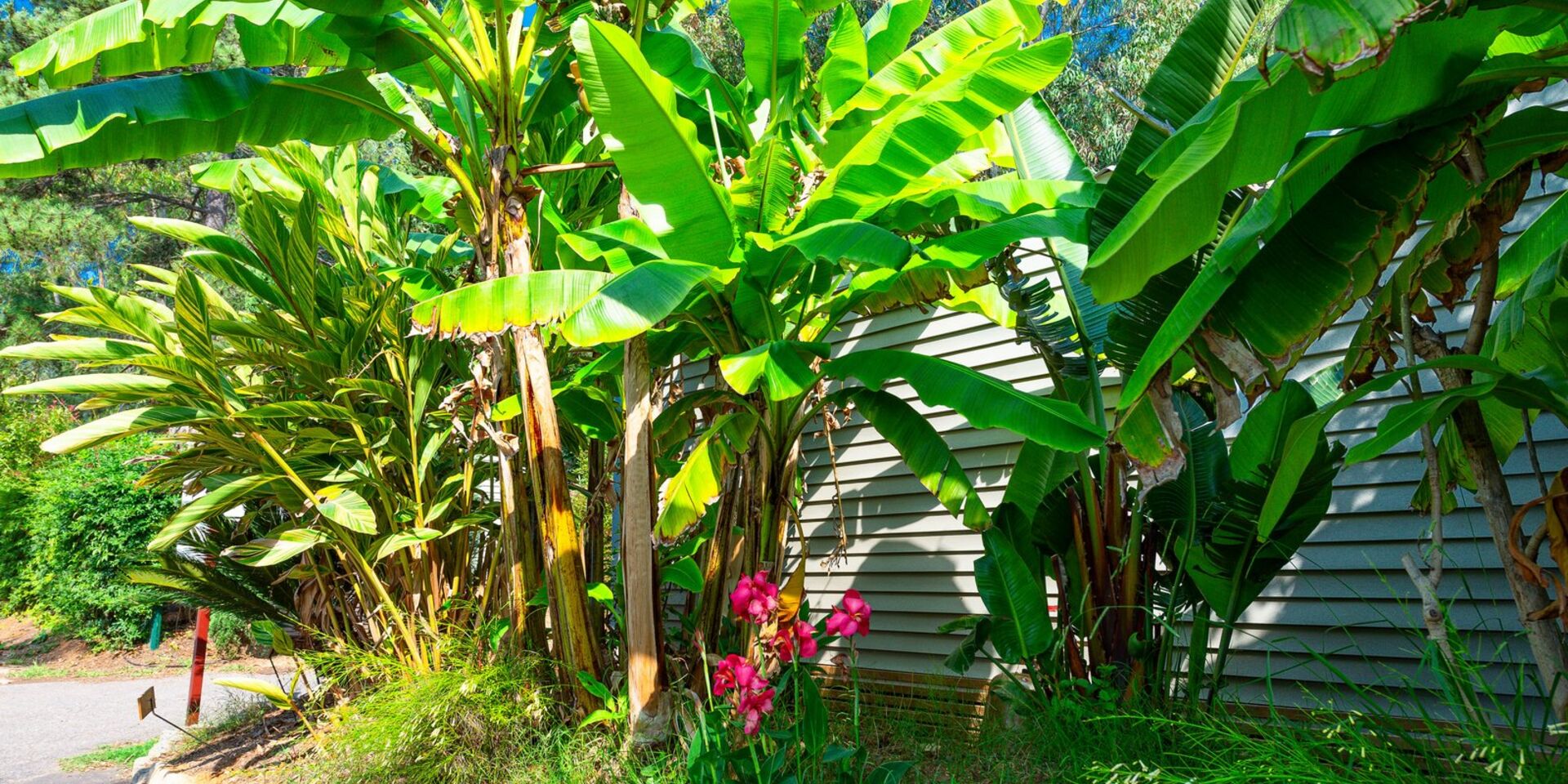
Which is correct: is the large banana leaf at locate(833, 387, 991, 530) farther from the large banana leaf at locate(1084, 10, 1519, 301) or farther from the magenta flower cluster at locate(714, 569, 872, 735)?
the large banana leaf at locate(1084, 10, 1519, 301)

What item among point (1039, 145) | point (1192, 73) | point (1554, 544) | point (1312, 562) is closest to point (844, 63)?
point (1039, 145)

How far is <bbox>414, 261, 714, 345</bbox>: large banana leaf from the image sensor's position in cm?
310

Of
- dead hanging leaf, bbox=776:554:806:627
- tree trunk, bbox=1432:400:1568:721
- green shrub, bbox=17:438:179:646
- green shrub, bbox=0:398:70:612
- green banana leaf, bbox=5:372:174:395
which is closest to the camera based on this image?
tree trunk, bbox=1432:400:1568:721

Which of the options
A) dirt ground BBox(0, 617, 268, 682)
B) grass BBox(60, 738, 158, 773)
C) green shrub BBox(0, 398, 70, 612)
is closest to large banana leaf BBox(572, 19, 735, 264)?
grass BBox(60, 738, 158, 773)

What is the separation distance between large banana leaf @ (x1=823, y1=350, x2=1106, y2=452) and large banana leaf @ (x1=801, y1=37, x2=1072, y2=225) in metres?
0.65

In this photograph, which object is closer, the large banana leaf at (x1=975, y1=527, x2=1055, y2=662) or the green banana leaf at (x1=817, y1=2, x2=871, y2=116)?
the large banana leaf at (x1=975, y1=527, x2=1055, y2=662)

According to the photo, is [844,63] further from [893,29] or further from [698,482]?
[698,482]

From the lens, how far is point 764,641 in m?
3.17

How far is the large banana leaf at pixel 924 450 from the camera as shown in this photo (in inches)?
149

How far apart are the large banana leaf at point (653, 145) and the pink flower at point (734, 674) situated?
1544 millimetres

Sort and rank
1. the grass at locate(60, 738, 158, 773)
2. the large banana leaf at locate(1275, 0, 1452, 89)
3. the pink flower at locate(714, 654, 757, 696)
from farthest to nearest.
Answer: the grass at locate(60, 738, 158, 773), the pink flower at locate(714, 654, 757, 696), the large banana leaf at locate(1275, 0, 1452, 89)

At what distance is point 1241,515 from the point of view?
3186 mm

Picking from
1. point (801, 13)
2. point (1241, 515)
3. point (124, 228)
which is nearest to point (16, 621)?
point (124, 228)

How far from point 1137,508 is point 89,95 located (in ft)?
14.6
